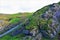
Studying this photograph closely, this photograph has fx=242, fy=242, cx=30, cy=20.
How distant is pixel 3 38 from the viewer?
184ft

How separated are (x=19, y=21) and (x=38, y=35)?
1058 centimetres

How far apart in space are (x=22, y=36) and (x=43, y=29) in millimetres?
5095

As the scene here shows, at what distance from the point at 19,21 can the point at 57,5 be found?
10724 mm

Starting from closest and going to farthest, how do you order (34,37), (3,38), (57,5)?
(34,37), (3,38), (57,5)

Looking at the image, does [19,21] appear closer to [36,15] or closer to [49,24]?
[36,15]

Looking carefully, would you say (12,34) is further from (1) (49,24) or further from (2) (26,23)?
(1) (49,24)

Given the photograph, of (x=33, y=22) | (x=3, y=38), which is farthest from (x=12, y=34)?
(x=33, y=22)

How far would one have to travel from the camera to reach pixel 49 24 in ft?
188

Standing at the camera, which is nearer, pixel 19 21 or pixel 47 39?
pixel 47 39

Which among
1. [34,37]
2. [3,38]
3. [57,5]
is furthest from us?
[57,5]

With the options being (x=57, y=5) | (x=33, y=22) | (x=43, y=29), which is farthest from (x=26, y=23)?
(x=57, y=5)

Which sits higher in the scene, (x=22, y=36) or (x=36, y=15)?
(x=36, y=15)

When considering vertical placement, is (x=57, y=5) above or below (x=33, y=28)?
above

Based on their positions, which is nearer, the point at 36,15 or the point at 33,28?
the point at 33,28
